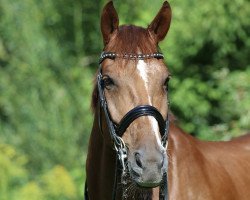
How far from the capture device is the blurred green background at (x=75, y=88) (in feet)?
24.6

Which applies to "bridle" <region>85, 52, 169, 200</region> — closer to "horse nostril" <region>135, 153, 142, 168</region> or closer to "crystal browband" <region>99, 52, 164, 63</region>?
"crystal browband" <region>99, 52, 164, 63</region>

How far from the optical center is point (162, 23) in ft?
12.1

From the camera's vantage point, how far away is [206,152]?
13.6 feet

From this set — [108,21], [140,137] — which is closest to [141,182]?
[140,137]

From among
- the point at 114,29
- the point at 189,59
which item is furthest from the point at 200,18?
the point at 114,29

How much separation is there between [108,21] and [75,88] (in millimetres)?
5347

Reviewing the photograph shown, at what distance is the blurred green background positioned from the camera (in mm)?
7500

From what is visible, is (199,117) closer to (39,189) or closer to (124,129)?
(39,189)

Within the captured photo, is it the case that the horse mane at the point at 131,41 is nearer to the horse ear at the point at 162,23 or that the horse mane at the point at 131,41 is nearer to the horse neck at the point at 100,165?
the horse ear at the point at 162,23

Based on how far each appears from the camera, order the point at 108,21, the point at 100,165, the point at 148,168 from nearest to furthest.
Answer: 1. the point at 148,168
2. the point at 108,21
3. the point at 100,165

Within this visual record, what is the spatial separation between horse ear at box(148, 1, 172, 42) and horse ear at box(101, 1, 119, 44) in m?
0.20

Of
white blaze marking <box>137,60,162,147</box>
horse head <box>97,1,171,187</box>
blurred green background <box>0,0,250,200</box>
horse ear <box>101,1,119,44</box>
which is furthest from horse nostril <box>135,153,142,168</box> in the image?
blurred green background <box>0,0,250,200</box>

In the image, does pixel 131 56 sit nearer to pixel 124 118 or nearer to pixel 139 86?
pixel 139 86

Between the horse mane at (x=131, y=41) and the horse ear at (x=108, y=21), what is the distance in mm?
42
